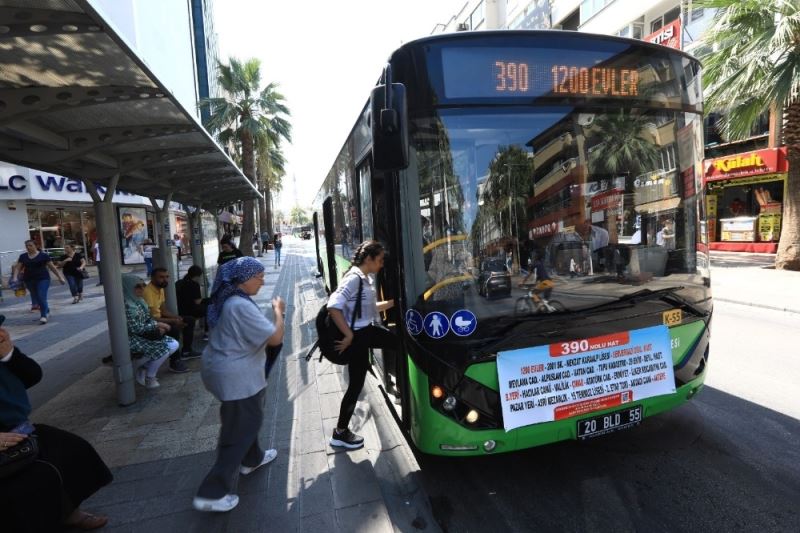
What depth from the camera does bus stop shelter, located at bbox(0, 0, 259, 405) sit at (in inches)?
100.0

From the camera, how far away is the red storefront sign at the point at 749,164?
52.9 ft

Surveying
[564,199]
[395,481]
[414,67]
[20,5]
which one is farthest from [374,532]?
[20,5]

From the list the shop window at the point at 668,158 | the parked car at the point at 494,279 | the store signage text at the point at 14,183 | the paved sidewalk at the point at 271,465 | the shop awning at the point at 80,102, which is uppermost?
the store signage text at the point at 14,183

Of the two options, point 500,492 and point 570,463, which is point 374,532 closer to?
point 500,492

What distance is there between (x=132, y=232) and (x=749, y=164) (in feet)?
88.2

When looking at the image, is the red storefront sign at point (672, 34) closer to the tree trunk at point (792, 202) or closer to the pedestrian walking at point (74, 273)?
the tree trunk at point (792, 202)

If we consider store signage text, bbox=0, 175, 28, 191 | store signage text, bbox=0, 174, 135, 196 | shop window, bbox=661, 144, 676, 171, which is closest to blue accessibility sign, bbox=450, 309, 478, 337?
shop window, bbox=661, 144, 676, 171

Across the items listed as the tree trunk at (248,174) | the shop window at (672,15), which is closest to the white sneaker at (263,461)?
the tree trunk at (248,174)

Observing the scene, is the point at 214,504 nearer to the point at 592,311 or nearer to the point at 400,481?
the point at 400,481

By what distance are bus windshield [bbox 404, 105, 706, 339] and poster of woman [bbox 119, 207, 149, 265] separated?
22893 millimetres

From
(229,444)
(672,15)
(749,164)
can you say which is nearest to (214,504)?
(229,444)

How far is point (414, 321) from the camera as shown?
3.02m

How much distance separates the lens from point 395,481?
11.4ft

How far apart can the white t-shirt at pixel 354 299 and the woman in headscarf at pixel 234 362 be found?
1.95 feet
